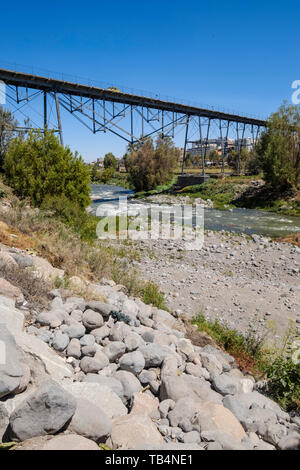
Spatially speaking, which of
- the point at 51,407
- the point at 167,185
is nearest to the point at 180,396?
the point at 51,407

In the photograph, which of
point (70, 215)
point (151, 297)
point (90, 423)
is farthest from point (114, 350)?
point (70, 215)

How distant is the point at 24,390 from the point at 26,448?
47 cm

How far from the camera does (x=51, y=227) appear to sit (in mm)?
8312

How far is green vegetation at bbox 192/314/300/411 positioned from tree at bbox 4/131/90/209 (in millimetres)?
7717

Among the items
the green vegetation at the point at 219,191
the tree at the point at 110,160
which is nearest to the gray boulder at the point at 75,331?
the green vegetation at the point at 219,191

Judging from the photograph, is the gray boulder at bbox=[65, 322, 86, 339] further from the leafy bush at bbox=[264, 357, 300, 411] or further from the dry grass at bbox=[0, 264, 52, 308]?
the leafy bush at bbox=[264, 357, 300, 411]

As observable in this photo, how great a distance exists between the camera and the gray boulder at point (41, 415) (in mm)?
2029

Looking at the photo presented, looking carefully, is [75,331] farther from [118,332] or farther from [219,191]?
[219,191]

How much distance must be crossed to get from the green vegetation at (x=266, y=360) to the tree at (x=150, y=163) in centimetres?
2980

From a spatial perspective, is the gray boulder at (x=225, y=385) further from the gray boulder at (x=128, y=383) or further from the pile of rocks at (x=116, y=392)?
the gray boulder at (x=128, y=383)

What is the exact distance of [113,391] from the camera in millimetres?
2701

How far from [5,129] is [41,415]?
20.3m

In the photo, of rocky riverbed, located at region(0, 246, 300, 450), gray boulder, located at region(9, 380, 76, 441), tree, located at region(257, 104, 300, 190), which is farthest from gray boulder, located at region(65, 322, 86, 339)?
tree, located at region(257, 104, 300, 190)
